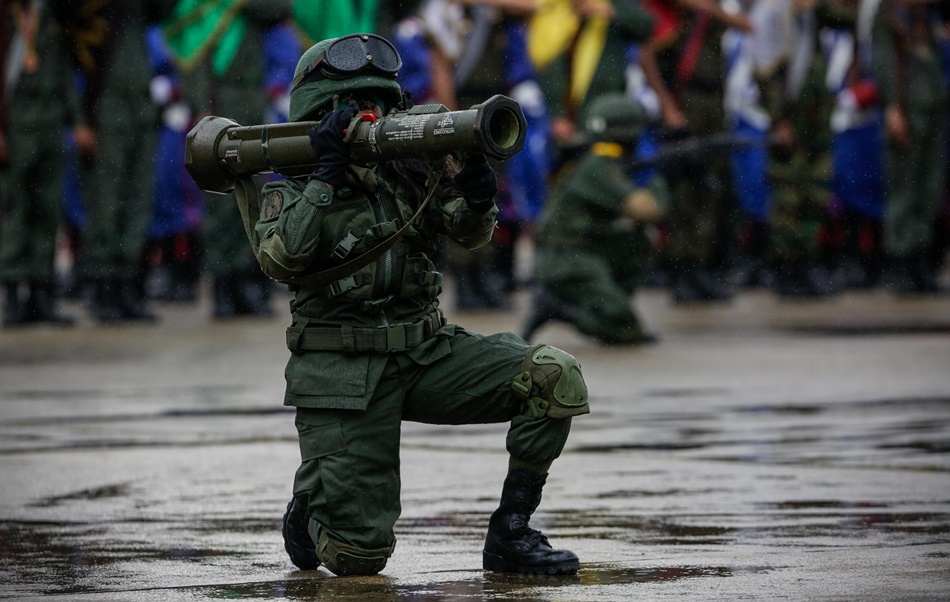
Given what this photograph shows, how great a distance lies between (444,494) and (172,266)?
12.6 meters

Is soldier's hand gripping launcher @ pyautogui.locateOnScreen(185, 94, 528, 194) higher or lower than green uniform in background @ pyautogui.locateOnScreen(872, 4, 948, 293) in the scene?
lower

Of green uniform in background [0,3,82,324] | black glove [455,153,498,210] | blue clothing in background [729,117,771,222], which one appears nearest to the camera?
black glove [455,153,498,210]

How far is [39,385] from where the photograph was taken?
33.0 feet

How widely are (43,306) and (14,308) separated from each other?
7.5 inches

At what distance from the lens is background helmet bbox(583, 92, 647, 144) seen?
39.6 feet

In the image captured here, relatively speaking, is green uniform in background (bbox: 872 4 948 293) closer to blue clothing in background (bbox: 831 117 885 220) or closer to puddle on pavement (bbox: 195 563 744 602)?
blue clothing in background (bbox: 831 117 885 220)

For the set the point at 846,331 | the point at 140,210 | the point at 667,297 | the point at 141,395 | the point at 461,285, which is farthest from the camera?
the point at 667,297

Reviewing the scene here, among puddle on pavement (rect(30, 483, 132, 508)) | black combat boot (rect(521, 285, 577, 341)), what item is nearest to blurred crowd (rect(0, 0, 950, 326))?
black combat boot (rect(521, 285, 577, 341))

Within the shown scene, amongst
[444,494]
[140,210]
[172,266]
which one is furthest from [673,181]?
[444,494]

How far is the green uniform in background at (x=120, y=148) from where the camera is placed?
1389cm

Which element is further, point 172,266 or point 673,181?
point 172,266

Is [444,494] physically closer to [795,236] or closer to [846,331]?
[846,331]

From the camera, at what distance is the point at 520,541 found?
4.88 meters

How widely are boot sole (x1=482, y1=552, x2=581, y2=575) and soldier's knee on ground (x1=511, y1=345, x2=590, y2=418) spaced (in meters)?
0.35
